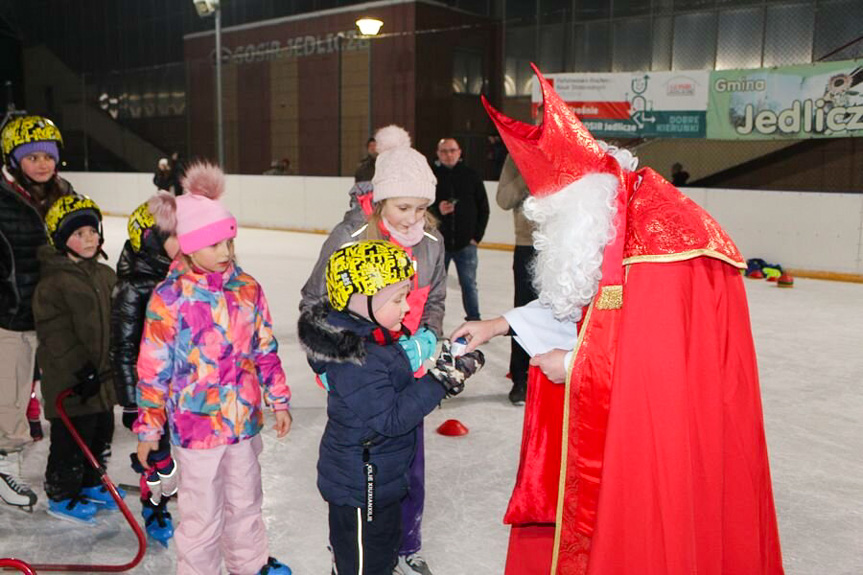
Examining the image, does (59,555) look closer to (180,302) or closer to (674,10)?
(180,302)

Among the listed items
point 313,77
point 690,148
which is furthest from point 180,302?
point 313,77

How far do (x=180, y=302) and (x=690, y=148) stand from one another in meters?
12.1

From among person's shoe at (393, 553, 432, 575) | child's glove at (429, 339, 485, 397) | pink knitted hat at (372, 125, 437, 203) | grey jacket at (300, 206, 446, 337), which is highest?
pink knitted hat at (372, 125, 437, 203)

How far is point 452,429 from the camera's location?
3822 mm

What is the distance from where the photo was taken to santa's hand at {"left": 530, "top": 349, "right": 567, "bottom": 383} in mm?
1829

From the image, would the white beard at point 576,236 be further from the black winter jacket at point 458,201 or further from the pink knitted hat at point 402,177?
the black winter jacket at point 458,201

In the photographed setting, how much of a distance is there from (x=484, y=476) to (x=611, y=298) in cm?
182

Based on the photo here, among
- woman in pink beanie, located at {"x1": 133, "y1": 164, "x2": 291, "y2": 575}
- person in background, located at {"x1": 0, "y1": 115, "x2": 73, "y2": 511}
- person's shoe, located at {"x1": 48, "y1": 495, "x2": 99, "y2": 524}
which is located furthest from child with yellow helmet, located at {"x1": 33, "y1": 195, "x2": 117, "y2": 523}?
woman in pink beanie, located at {"x1": 133, "y1": 164, "x2": 291, "y2": 575}

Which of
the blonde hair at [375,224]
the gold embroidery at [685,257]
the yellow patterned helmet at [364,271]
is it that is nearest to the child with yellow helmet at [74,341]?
the blonde hair at [375,224]

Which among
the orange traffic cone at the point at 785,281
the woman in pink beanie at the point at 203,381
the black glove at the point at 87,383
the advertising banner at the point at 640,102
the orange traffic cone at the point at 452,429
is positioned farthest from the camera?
the advertising banner at the point at 640,102

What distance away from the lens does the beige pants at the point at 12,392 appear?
10.2 feet

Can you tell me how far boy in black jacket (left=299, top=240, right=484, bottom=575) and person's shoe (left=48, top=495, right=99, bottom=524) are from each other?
4.39ft

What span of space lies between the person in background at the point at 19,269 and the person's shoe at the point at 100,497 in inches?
7.6

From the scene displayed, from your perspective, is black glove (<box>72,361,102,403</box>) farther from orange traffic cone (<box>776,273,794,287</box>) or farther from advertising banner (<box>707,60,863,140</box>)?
advertising banner (<box>707,60,863,140</box>)
